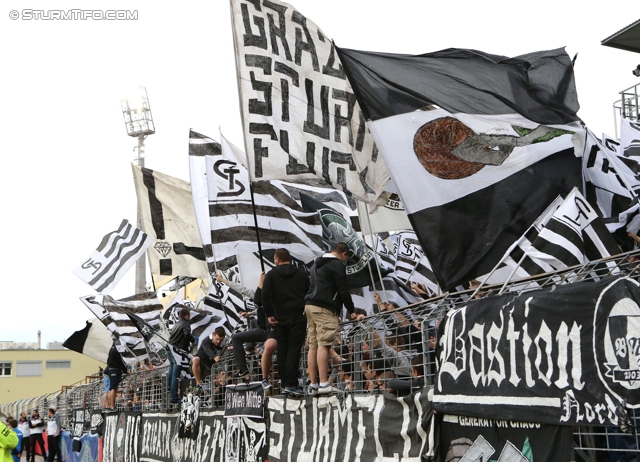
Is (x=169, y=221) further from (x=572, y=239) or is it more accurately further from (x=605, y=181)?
(x=572, y=239)

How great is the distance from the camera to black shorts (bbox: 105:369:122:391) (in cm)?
1989

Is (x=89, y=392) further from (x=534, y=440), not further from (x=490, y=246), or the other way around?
(x=534, y=440)

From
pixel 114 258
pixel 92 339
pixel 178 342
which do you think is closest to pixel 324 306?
pixel 178 342

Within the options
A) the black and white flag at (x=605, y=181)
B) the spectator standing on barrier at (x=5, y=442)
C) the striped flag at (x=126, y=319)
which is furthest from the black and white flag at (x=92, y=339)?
the black and white flag at (x=605, y=181)

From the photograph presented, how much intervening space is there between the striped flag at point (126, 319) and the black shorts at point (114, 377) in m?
0.42

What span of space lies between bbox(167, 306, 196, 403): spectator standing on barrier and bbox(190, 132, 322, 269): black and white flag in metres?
1.38

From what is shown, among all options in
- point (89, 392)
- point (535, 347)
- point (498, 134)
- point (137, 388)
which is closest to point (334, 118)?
point (498, 134)

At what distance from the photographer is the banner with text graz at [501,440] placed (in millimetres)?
6000

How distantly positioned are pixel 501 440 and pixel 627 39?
21280mm

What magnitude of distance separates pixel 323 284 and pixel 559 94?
3.32 m

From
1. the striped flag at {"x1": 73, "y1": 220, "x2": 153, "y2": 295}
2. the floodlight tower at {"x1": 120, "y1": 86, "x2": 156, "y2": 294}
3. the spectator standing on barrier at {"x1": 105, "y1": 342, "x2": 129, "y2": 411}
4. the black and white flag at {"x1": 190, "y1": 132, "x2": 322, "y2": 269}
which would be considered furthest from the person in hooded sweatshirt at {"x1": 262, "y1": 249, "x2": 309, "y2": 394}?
the floodlight tower at {"x1": 120, "y1": 86, "x2": 156, "y2": 294}

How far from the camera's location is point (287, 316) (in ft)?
→ 34.9

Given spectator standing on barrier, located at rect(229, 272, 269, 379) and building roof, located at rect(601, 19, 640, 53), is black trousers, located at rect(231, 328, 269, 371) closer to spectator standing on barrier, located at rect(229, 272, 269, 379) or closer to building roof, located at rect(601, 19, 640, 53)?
spectator standing on barrier, located at rect(229, 272, 269, 379)

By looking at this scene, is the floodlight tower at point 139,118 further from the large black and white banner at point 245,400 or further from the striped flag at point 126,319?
the large black and white banner at point 245,400
